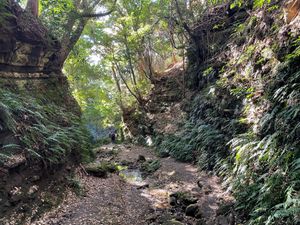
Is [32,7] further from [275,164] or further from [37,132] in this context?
[275,164]

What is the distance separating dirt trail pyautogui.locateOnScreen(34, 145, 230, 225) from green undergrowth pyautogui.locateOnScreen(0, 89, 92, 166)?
1.22 metres

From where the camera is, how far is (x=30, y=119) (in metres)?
7.16

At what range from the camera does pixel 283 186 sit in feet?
13.5

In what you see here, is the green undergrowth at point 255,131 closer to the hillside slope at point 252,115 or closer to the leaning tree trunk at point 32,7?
the hillside slope at point 252,115

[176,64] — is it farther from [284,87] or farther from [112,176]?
[284,87]

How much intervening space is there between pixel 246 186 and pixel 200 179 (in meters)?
2.90

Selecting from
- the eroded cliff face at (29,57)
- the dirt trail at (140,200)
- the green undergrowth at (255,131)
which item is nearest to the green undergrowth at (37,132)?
the eroded cliff face at (29,57)

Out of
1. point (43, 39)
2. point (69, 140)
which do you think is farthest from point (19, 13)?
point (69, 140)

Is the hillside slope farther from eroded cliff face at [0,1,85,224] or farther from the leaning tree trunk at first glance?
the leaning tree trunk

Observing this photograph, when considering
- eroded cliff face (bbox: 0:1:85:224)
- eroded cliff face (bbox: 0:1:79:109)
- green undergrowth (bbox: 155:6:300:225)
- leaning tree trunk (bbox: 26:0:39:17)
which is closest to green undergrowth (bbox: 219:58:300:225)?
green undergrowth (bbox: 155:6:300:225)

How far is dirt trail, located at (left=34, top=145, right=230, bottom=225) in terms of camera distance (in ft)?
18.4

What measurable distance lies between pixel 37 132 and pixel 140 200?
375cm

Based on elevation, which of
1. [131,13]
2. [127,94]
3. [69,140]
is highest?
[131,13]

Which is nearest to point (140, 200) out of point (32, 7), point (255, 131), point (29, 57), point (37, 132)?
point (37, 132)
